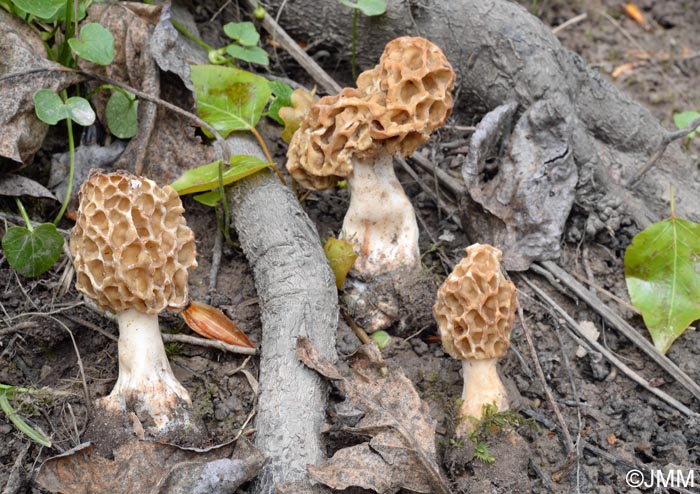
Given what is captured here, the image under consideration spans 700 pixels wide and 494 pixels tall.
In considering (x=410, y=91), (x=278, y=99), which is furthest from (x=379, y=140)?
(x=278, y=99)

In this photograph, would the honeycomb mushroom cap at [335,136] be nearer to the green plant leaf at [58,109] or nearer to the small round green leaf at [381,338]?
the small round green leaf at [381,338]

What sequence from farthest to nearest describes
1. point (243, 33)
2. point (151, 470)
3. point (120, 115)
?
point (243, 33), point (120, 115), point (151, 470)

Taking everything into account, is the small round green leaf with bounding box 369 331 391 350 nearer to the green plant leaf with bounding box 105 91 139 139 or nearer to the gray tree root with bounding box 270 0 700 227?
the gray tree root with bounding box 270 0 700 227

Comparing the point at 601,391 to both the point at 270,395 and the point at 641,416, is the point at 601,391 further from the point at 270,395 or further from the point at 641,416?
the point at 270,395

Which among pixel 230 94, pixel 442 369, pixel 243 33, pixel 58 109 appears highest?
pixel 243 33

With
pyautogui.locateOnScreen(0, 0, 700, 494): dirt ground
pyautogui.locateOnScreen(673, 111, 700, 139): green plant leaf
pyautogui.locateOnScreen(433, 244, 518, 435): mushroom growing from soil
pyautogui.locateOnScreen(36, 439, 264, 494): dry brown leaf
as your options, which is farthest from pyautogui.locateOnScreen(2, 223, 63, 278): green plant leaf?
pyautogui.locateOnScreen(673, 111, 700, 139): green plant leaf

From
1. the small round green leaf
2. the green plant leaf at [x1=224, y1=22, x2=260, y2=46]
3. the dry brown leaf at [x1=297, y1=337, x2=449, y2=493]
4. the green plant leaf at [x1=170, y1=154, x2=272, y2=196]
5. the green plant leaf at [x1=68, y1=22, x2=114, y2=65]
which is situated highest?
the green plant leaf at [x1=68, y1=22, x2=114, y2=65]

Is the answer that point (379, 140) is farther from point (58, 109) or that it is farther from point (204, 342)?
point (58, 109)

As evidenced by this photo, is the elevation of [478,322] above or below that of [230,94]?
below
